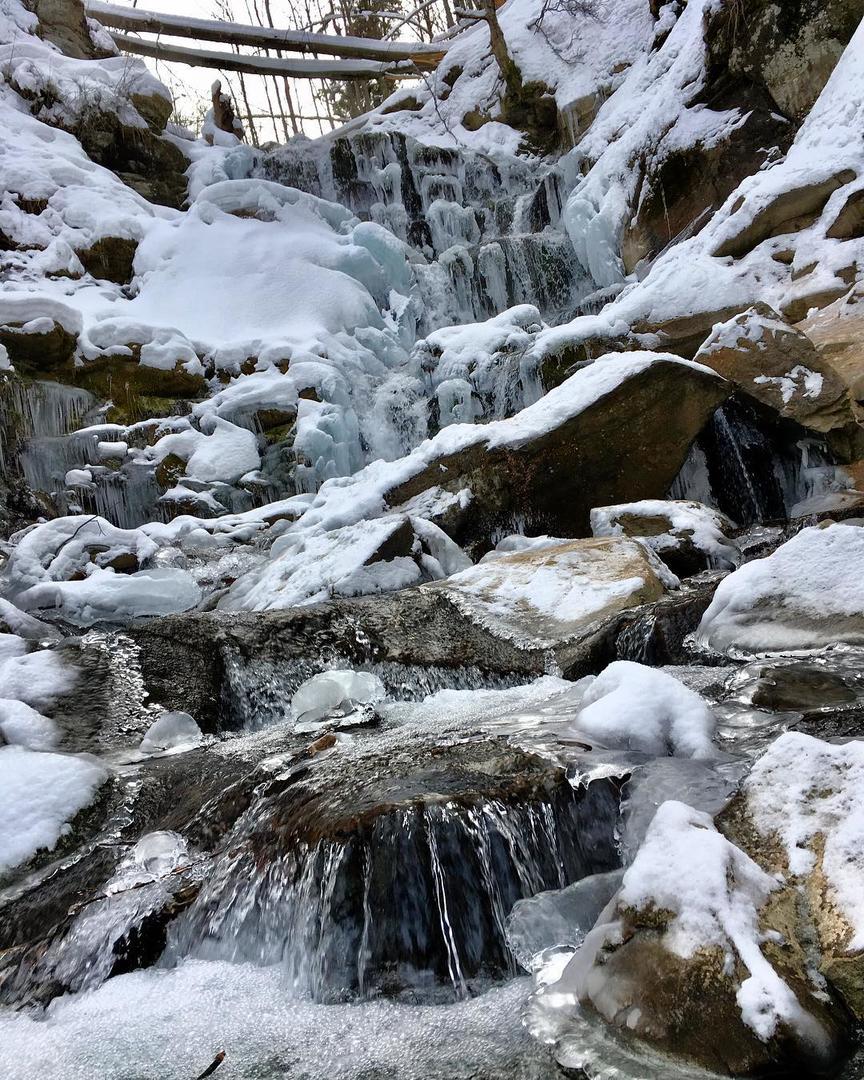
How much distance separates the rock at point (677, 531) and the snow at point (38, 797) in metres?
3.37

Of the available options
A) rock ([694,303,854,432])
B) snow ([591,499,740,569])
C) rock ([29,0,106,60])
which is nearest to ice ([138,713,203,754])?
snow ([591,499,740,569])

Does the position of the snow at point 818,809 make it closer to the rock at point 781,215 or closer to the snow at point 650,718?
the snow at point 650,718

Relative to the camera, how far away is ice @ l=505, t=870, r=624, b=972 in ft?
5.82

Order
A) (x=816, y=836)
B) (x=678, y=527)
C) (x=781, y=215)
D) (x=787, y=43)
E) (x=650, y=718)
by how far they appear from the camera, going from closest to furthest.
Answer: (x=816, y=836) < (x=650, y=718) < (x=678, y=527) < (x=781, y=215) < (x=787, y=43)

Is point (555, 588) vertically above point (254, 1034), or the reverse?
point (555, 588)

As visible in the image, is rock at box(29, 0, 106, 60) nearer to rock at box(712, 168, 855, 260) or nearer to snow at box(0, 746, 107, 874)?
rock at box(712, 168, 855, 260)

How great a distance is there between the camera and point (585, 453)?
594 cm

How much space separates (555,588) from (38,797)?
2.69 meters

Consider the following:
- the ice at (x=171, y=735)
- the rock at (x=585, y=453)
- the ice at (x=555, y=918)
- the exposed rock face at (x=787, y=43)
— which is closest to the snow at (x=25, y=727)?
the ice at (x=171, y=735)

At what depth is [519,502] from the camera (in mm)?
5961

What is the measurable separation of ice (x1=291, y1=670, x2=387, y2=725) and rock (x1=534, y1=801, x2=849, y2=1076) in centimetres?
209

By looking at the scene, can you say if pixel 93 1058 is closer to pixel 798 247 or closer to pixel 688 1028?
pixel 688 1028

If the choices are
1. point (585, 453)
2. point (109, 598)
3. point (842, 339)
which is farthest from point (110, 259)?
point (842, 339)

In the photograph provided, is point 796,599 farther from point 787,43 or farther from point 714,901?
point 787,43
